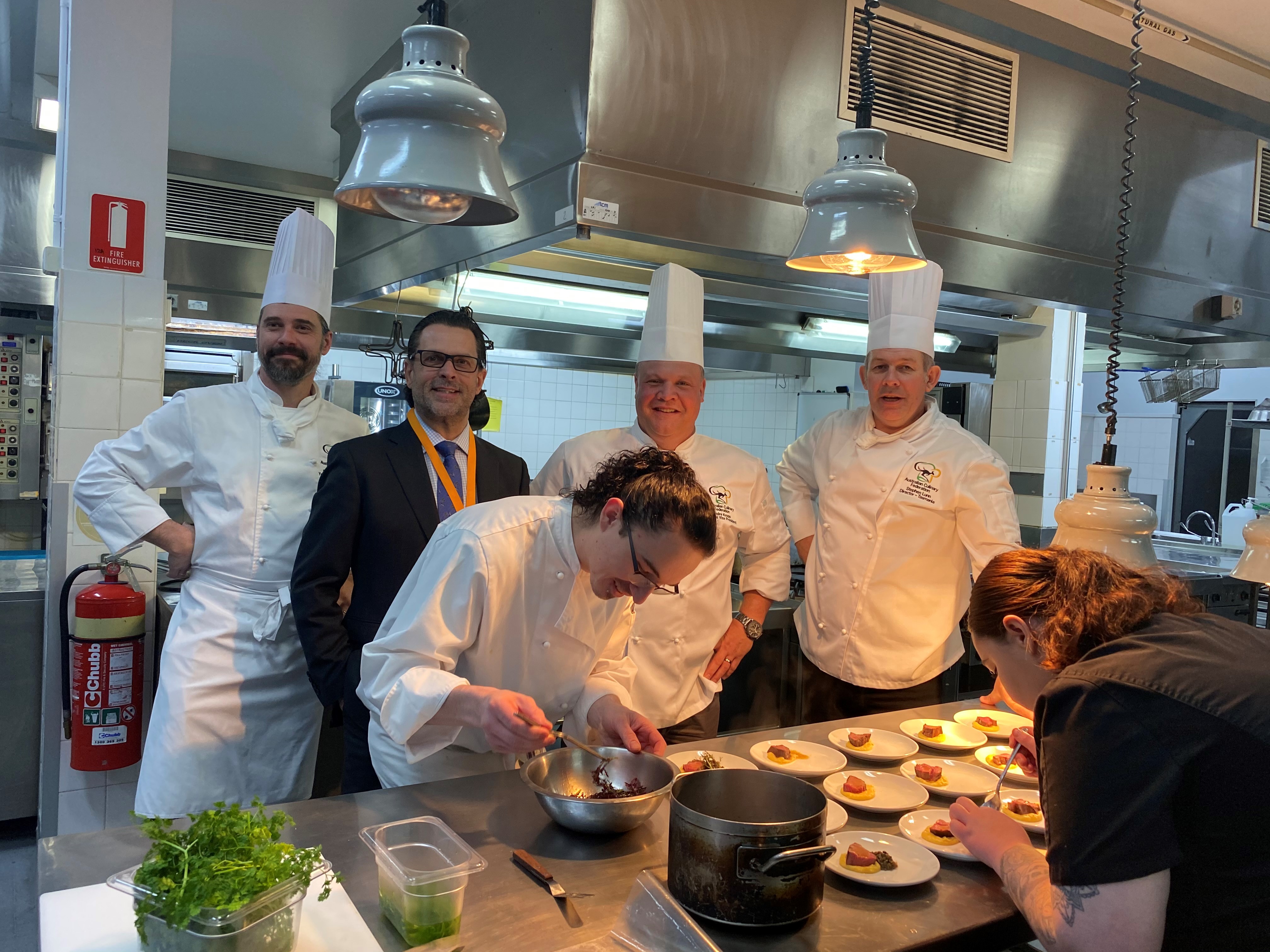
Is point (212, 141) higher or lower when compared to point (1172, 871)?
higher

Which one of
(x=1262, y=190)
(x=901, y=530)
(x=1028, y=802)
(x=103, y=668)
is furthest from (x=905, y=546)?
(x=103, y=668)

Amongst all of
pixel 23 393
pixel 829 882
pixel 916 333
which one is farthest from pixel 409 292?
pixel 829 882

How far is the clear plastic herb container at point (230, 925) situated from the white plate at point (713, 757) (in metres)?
0.86

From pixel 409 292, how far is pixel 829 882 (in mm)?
2935

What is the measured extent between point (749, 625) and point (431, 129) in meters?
1.77

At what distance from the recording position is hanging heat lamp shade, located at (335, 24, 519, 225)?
153 cm

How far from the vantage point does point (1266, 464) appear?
321 inches

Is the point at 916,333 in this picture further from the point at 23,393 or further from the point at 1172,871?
the point at 23,393

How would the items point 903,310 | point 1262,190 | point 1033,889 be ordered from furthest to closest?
point 1262,190, point 903,310, point 1033,889

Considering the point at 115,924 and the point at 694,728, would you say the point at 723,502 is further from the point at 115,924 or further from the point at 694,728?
the point at 115,924

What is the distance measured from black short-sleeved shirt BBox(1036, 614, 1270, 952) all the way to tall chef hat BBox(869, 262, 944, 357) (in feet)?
5.40

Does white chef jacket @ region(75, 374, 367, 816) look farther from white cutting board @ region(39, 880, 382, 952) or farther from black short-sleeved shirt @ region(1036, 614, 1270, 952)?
black short-sleeved shirt @ region(1036, 614, 1270, 952)

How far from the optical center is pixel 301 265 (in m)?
2.71

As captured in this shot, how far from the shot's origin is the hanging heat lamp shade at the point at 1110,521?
1.73 meters
